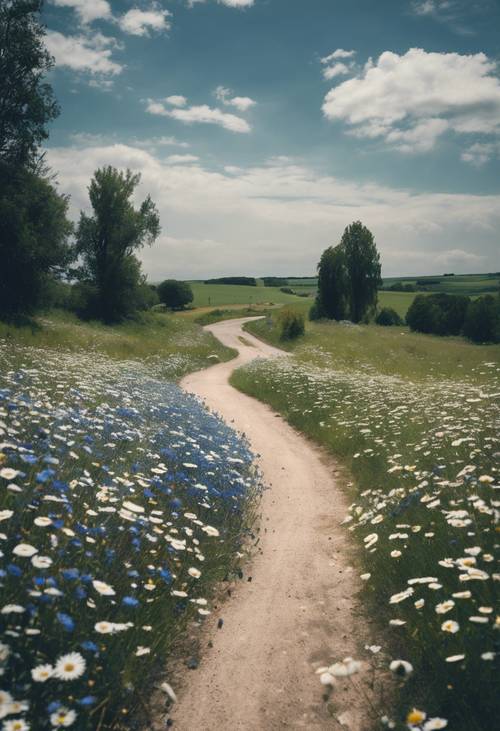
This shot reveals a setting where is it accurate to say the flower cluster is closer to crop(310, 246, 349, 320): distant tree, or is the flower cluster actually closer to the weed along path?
the weed along path

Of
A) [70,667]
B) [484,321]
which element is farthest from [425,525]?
[484,321]

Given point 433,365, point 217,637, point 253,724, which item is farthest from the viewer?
point 433,365

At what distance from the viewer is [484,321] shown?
6134cm

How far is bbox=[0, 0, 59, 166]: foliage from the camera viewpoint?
22.8 metres

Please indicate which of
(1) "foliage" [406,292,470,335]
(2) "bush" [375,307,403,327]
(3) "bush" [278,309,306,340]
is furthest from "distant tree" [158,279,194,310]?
(1) "foliage" [406,292,470,335]

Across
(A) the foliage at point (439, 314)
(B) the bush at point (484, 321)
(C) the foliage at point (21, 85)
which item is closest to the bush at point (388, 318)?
(A) the foliage at point (439, 314)

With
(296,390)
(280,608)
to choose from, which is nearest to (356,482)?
(280,608)

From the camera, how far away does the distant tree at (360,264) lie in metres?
61.2

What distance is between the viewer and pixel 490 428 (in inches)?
328

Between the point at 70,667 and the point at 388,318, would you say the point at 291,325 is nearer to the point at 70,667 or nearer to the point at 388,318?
the point at 388,318

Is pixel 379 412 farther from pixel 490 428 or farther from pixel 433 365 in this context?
pixel 433 365

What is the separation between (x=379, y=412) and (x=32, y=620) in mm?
10888

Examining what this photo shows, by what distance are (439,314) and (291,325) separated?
32709 mm

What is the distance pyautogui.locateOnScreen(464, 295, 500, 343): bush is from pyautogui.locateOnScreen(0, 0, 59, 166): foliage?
192 ft
